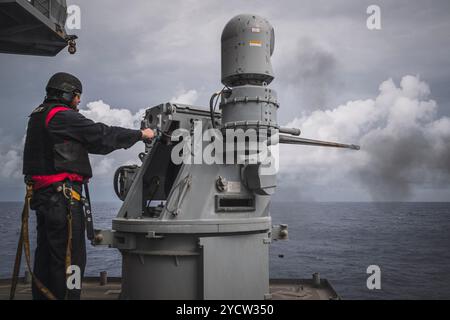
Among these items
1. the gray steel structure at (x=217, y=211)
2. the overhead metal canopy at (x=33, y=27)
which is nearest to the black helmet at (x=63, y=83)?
the gray steel structure at (x=217, y=211)

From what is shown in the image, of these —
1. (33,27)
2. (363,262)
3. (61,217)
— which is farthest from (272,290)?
(363,262)

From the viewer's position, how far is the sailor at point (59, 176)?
4.61m

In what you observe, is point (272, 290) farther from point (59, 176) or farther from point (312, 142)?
point (59, 176)

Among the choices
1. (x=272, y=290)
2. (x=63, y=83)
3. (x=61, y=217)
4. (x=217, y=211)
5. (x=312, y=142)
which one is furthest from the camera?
(x=272, y=290)

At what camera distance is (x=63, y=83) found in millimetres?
4938

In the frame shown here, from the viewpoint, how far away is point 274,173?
6.05 m

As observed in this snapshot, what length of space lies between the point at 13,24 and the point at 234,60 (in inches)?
405

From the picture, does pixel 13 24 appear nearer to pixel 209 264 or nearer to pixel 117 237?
pixel 117 237

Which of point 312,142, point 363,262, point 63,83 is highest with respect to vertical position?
point 63,83

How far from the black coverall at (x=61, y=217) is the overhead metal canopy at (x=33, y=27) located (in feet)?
30.7

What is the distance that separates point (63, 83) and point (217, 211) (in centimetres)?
244

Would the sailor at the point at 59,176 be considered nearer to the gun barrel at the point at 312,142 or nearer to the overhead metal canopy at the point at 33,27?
the gun barrel at the point at 312,142

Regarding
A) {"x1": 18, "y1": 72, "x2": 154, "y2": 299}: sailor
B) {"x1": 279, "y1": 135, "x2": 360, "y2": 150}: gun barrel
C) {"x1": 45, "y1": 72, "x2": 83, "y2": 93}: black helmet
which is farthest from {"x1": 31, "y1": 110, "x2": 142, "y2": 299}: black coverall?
{"x1": 279, "y1": 135, "x2": 360, "y2": 150}: gun barrel
